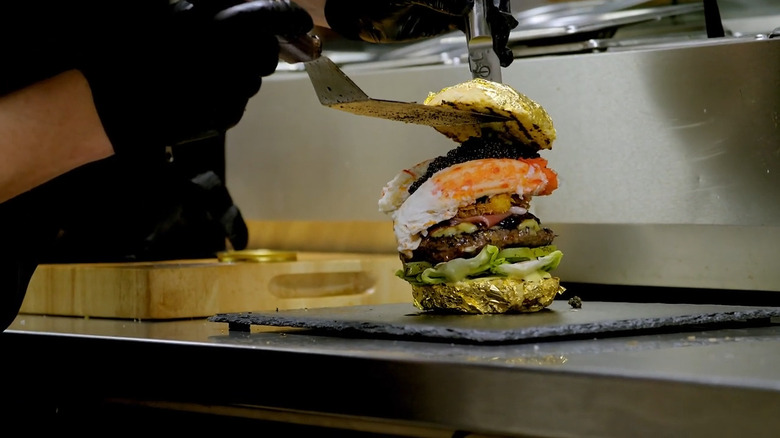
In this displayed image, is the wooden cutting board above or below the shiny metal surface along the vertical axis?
below

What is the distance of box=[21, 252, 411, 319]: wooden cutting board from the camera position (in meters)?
1.49

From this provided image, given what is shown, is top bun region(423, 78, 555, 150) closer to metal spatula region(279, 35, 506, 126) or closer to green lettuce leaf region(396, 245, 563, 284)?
metal spatula region(279, 35, 506, 126)

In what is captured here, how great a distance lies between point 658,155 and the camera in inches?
62.4

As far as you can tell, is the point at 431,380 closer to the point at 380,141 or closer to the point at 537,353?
the point at 537,353

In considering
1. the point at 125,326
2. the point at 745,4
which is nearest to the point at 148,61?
the point at 125,326

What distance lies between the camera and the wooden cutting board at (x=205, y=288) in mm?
1487

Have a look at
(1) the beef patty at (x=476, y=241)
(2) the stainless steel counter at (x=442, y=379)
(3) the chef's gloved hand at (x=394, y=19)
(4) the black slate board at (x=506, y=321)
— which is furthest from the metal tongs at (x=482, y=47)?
(2) the stainless steel counter at (x=442, y=379)

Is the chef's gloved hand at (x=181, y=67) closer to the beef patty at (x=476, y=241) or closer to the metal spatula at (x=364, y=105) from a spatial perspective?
the metal spatula at (x=364, y=105)

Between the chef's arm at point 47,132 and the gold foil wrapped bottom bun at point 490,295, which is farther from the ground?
the chef's arm at point 47,132

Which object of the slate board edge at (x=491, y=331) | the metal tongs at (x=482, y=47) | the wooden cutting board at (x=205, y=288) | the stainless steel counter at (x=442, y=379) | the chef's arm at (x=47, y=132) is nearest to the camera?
the stainless steel counter at (x=442, y=379)

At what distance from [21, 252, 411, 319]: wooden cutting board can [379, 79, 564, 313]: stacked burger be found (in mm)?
401

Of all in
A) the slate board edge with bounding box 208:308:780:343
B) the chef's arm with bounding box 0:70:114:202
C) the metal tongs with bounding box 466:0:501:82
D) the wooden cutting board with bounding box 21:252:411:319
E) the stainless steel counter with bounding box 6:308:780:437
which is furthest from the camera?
the wooden cutting board with bounding box 21:252:411:319

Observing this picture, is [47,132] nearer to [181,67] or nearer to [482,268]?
[181,67]

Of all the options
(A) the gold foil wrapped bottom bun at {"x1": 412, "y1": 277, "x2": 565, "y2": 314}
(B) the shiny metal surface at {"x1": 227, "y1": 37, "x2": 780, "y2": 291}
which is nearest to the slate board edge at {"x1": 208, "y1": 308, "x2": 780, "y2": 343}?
(A) the gold foil wrapped bottom bun at {"x1": 412, "y1": 277, "x2": 565, "y2": 314}
